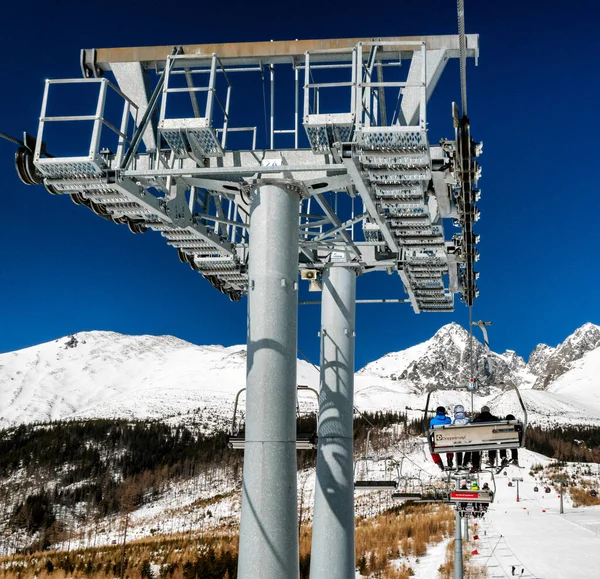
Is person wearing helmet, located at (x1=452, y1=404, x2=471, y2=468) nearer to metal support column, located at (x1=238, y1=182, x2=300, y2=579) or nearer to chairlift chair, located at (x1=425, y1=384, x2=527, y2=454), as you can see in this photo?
chairlift chair, located at (x1=425, y1=384, x2=527, y2=454)

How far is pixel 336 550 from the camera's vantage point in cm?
1498

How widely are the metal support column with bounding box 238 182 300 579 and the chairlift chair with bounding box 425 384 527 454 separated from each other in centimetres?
506

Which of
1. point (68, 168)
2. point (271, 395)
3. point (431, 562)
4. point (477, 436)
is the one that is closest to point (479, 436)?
point (477, 436)

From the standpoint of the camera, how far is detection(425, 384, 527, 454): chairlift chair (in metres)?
13.5

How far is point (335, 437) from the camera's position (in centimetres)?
1566

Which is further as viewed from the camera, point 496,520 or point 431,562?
point 496,520

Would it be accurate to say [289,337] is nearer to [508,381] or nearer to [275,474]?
[275,474]

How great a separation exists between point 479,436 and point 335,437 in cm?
326

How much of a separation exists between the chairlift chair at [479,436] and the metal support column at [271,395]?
16.6 feet

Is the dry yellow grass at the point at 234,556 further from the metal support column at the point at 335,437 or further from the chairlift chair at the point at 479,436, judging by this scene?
the chairlift chair at the point at 479,436

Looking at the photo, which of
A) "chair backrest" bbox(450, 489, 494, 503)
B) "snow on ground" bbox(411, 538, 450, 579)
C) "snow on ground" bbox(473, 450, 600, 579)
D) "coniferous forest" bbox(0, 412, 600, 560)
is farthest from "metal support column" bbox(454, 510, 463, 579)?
"coniferous forest" bbox(0, 412, 600, 560)

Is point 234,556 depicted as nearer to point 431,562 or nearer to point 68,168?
point 431,562

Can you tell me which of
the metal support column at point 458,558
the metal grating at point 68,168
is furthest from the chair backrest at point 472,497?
the metal grating at point 68,168

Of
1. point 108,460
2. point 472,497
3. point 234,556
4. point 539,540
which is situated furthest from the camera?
point 108,460
